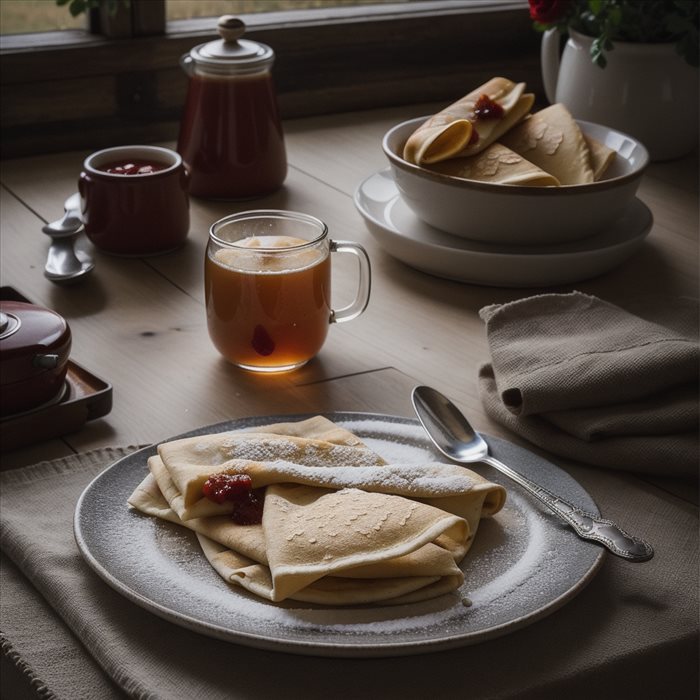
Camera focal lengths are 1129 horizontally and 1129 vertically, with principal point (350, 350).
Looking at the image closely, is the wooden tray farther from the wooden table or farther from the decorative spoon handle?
the decorative spoon handle

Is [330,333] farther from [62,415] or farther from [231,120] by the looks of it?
[231,120]

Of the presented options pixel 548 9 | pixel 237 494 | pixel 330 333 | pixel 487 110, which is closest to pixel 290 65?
pixel 548 9

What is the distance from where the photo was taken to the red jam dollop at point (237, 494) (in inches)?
28.1

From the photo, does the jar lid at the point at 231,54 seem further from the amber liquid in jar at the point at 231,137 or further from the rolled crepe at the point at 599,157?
the rolled crepe at the point at 599,157

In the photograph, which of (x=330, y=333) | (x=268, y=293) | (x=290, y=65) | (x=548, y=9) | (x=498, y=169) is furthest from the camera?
(x=290, y=65)

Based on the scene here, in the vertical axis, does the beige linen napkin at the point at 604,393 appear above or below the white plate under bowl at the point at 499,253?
above

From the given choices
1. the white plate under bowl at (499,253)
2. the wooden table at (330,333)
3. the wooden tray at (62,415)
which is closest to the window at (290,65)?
the wooden table at (330,333)

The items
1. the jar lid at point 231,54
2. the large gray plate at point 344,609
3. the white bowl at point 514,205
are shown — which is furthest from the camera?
the jar lid at point 231,54

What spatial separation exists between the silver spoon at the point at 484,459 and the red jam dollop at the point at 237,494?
18 centimetres

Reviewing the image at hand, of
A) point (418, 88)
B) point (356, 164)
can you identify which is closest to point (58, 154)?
point (356, 164)

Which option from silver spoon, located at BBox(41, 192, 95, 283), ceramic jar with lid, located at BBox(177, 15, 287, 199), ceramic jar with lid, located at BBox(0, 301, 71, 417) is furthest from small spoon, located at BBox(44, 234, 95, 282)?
ceramic jar with lid, located at BBox(0, 301, 71, 417)

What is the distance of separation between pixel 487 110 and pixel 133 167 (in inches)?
16.0

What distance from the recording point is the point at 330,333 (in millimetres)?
1130

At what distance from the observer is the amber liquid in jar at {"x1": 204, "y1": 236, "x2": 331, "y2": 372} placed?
1.00 meters
